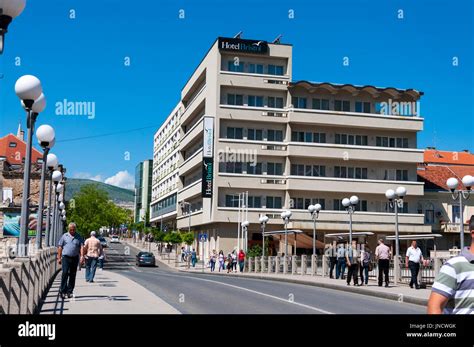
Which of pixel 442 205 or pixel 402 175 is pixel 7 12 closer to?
pixel 402 175

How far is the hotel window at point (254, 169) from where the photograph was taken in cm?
6138

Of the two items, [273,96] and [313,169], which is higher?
[273,96]

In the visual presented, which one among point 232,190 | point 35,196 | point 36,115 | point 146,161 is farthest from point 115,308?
point 146,161

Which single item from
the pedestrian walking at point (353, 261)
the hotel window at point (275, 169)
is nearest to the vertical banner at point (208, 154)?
the hotel window at point (275, 169)

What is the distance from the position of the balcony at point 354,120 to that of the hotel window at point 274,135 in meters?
2.04

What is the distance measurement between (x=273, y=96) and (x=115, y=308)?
5294 cm

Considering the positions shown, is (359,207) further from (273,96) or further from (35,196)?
(35,196)

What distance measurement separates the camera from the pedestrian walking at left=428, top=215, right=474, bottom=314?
13.6 feet

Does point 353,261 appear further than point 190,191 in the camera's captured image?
No

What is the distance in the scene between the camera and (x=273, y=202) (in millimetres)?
61562

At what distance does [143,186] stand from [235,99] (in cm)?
8060

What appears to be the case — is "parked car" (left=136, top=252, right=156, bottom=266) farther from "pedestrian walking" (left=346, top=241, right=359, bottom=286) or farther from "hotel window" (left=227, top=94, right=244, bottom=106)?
"pedestrian walking" (left=346, top=241, right=359, bottom=286)

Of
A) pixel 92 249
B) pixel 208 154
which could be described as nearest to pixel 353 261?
pixel 92 249
